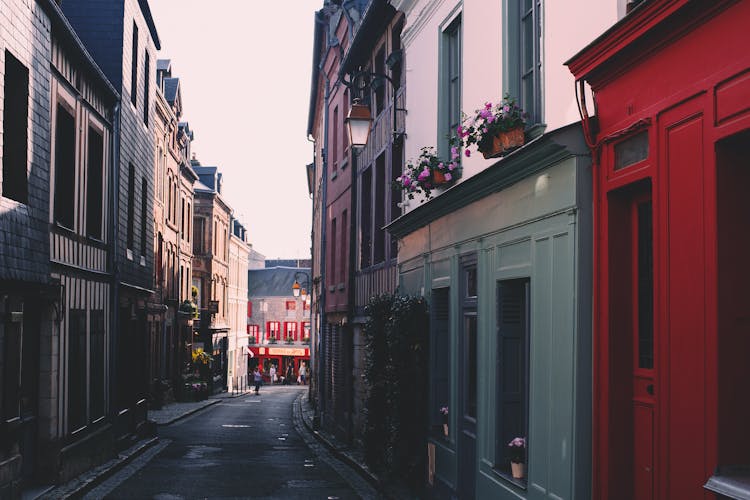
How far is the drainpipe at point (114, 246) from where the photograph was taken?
58.0ft

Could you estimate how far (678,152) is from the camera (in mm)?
5883

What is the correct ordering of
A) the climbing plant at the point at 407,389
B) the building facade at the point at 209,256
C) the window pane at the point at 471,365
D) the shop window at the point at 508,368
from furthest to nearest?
1. the building facade at the point at 209,256
2. the climbing plant at the point at 407,389
3. the window pane at the point at 471,365
4. the shop window at the point at 508,368

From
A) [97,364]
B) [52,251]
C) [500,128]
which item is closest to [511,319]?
[500,128]

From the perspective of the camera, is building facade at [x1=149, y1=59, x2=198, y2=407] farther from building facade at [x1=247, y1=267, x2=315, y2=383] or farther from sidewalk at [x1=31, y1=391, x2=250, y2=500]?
building facade at [x1=247, y1=267, x2=315, y2=383]

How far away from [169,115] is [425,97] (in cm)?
2414

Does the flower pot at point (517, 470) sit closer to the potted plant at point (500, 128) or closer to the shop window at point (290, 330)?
the potted plant at point (500, 128)

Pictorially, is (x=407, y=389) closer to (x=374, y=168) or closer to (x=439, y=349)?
(x=439, y=349)

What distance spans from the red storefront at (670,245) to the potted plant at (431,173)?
4184 mm

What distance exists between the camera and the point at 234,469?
16.7 meters

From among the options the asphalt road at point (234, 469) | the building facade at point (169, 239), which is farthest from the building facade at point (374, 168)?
the building facade at point (169, 239)

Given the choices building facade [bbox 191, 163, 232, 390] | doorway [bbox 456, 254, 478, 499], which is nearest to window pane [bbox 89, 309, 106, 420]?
doorway [bbox 456, 254, 478, 499]

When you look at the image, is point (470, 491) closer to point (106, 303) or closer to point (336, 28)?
point (106, 303)

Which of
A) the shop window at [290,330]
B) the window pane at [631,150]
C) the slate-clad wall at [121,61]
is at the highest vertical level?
the slate-clad wall at [121,61]

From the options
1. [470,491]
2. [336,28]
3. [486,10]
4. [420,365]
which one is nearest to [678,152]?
[486,10]
